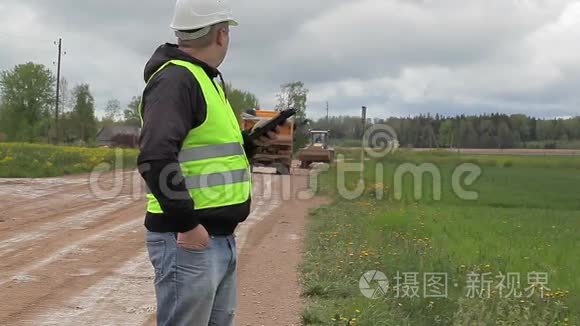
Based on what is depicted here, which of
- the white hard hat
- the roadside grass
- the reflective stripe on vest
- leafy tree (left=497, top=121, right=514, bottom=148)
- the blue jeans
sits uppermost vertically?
leafy tree (left=497, top=121, right=514, bottom=148)

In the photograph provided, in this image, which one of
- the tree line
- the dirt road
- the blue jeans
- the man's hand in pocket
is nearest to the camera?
the man's hand in pocket

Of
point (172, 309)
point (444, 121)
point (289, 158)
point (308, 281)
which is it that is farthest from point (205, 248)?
point (444, 121)

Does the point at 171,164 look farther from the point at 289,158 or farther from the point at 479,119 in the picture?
the point at 479,119

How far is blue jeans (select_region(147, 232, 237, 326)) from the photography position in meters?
2.86

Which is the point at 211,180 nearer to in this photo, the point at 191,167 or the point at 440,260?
the point at 191,167

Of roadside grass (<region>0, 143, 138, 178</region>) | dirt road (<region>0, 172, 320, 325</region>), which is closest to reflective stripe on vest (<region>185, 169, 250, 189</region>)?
dirt road (<region>0, 172, 320, 325</region>)

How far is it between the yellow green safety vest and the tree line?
81.1m

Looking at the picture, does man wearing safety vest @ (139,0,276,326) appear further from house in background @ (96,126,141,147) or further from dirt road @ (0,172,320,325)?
house in background @ (96,126,141,147)

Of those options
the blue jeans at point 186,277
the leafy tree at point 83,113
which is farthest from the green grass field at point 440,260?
the leafy tree at point 83,113

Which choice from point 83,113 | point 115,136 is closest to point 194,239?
point 83,113

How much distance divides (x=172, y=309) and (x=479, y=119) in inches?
4044

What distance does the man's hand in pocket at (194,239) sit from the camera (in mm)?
2746

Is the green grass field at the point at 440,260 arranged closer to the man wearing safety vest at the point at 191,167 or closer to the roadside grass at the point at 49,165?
the man wearing safety vest at the point at 191,167

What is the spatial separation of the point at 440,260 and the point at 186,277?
581 cm
